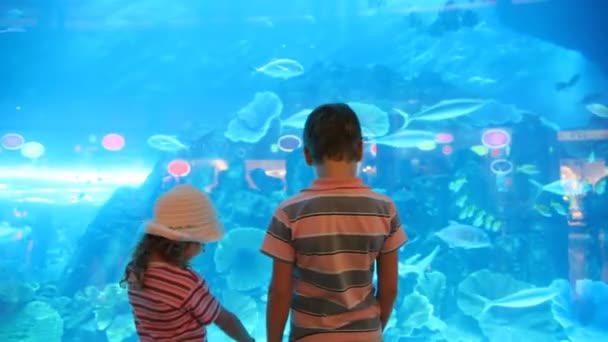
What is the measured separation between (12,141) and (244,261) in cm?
236

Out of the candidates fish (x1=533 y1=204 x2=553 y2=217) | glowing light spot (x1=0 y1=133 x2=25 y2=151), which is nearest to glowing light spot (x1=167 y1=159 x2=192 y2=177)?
glowing light spot (x1=0 y1=133 x2=25 y2=151)

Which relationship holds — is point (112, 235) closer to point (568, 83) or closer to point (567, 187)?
point (567, 187)

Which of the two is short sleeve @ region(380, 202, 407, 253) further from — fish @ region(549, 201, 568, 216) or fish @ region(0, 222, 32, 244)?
fish @ region(0, 222, 32, 244)

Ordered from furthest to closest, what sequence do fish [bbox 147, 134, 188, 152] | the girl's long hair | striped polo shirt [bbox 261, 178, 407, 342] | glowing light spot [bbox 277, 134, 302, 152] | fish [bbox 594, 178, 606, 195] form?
1. fish [bbox 147, 134, 188, 152]
2. glowing light spot [bbox 277, 134, 302, 152]
3. fish [bbox 594, 178, 606, 195]
4. the girl's long hair
5. striped polo shirt [bbox 261, 178, 407, 342]

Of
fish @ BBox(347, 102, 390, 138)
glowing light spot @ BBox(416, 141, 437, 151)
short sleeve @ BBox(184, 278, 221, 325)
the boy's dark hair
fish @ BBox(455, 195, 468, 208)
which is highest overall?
fish @ BBox(347, 102, 390, 138)

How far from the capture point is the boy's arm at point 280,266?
1263 millimetres

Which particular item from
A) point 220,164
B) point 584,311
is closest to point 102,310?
point 220,164

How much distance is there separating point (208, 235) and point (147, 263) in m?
0.18

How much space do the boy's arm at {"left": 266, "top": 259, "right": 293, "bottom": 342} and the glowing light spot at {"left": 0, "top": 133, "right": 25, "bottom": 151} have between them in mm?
4078

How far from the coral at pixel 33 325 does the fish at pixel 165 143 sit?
5.52ft

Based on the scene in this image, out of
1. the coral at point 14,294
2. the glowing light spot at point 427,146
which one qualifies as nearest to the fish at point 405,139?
the glowing light spot at point 427,146

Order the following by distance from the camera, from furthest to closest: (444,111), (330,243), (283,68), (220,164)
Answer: (283,68) < (220,164) < (444,111) < (330,243)

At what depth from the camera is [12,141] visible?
4488 millimetres

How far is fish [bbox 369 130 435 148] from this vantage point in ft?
14.3
